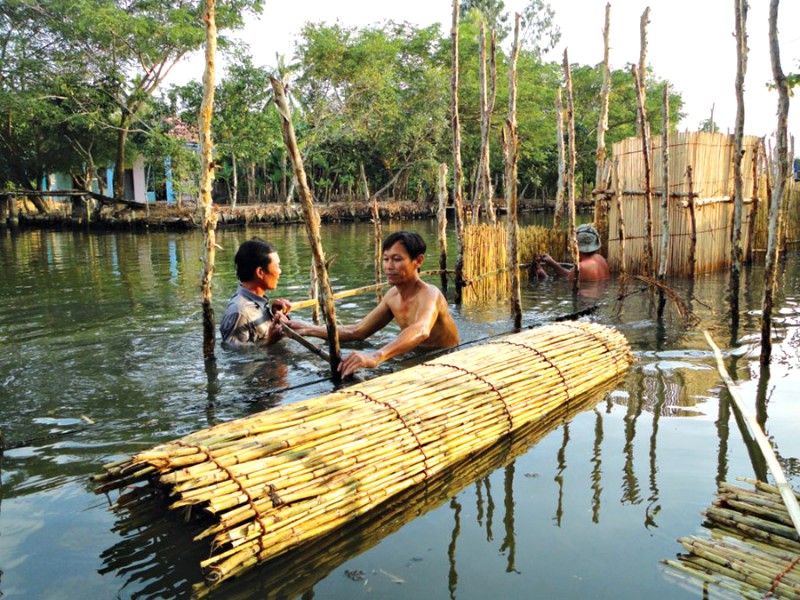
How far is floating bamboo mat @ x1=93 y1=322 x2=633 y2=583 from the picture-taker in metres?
2.97

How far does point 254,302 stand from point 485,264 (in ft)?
16.1

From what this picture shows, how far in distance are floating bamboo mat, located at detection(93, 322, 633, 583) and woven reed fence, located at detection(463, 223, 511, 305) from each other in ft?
16.4

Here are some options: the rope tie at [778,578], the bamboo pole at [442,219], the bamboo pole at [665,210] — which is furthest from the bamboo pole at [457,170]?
the rope tie at [778,578]

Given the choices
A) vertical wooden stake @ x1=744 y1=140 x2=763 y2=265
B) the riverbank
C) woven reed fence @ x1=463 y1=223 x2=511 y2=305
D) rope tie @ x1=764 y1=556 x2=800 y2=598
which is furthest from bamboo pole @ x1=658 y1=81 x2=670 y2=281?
the riverbank

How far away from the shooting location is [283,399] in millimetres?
5523

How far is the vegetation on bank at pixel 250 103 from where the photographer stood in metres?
24.3

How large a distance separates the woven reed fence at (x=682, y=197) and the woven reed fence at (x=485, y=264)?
2.35 m

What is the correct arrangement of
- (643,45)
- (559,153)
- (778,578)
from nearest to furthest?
(778,578)
(643,45)
(559,153)

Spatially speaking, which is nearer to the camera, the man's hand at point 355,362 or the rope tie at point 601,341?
the man's hand at point 355,362

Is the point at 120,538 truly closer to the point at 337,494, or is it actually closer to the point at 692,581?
the point at 337,494

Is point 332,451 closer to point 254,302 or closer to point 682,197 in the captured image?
point 254,302

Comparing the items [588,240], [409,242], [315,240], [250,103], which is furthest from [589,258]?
[250,103]

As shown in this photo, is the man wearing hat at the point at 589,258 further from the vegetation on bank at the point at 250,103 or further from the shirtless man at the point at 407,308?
the vegetation on bank at the point at 250,103

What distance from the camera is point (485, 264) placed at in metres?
10.6
